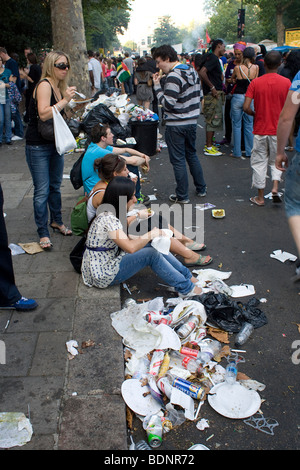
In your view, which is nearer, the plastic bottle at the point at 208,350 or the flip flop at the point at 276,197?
the plastic bottle at the point at 208,350

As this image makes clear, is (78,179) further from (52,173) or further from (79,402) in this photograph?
(79,402)

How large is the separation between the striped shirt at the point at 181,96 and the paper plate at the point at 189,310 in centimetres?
304

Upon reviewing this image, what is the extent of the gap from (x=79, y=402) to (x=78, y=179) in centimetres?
294

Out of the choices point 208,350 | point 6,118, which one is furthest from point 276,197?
point 6,118

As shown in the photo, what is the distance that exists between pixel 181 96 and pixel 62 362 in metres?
3.97

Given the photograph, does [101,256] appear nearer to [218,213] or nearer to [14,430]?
[14,430]

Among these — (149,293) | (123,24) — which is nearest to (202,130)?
(149,293)

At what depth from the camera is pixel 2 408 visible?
258cm

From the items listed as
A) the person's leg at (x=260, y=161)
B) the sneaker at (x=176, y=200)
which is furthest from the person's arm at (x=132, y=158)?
the person's leg at (x=260, y=161)

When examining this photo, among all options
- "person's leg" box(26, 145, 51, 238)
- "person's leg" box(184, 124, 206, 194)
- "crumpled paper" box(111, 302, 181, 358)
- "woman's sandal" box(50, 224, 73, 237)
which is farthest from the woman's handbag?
"person's leg" box(184, 124, 206, 194)

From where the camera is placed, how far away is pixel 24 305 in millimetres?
3574

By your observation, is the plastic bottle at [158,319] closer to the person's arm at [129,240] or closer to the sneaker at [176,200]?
the person's arm at [129,240]

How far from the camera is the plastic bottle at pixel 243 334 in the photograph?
3.35 metres

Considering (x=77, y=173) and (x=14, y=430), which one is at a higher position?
(x=77, y=173)
